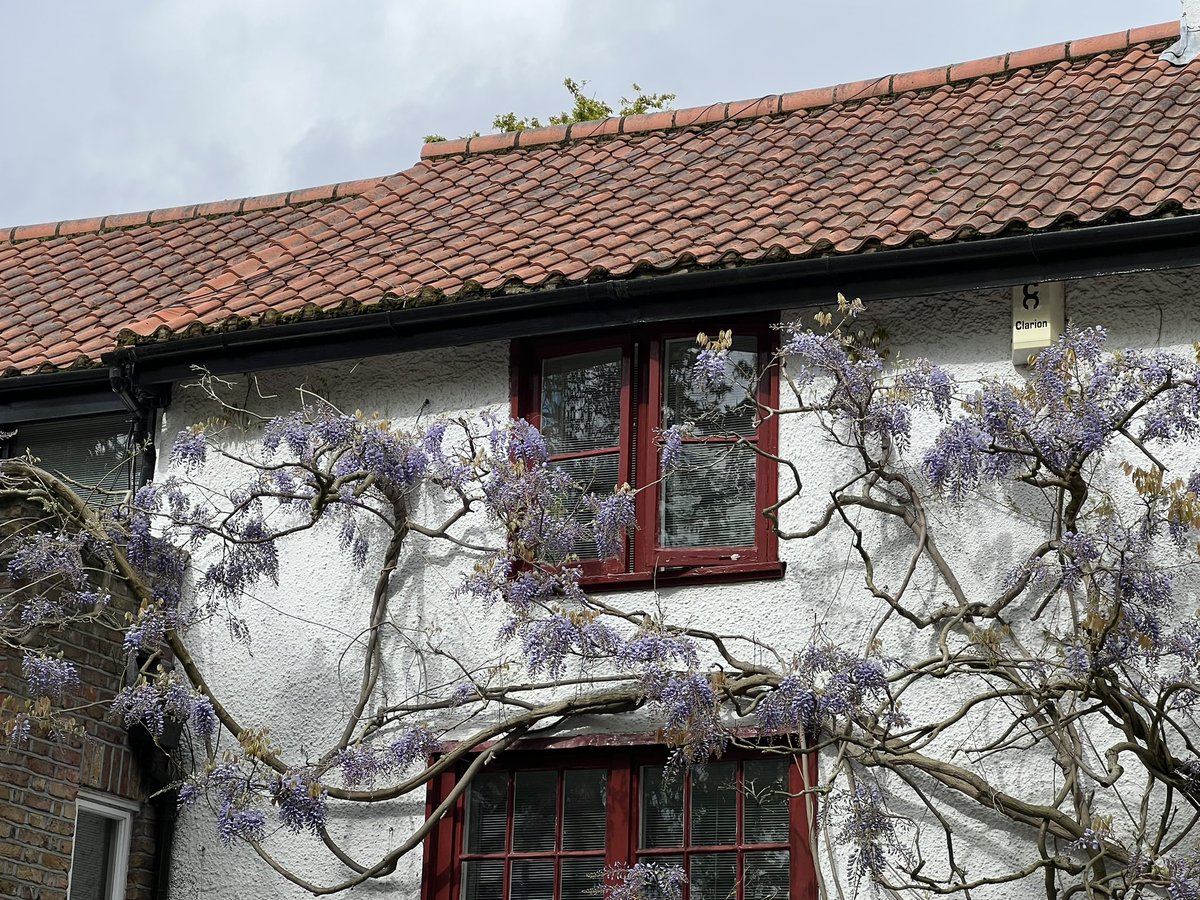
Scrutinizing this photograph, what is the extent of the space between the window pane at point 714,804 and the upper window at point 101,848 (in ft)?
9.99

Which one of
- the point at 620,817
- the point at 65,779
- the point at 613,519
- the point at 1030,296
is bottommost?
the point at 620,817

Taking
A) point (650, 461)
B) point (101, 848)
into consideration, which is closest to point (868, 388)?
point (650, 461)

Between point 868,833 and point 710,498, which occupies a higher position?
point 710,498

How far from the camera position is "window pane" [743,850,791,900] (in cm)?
907

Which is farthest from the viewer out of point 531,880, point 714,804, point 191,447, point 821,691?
point 191,447

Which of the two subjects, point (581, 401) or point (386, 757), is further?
point (581, 401)

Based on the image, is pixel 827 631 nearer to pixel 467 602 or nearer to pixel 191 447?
pixel 467 602

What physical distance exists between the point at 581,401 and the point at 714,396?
0.78m

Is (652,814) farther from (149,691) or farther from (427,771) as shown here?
(149,691)

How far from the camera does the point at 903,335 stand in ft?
32.6

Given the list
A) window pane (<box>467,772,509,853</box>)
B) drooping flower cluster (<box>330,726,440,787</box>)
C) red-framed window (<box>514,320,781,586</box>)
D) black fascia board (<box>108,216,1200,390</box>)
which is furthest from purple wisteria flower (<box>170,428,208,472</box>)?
window pane (<box>467,772,509,853</box>)

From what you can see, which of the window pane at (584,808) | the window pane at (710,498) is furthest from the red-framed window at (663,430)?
the window pane at (584,808)

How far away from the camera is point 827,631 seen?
370 inches

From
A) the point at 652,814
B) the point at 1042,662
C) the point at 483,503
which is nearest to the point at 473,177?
the point at 483,503
